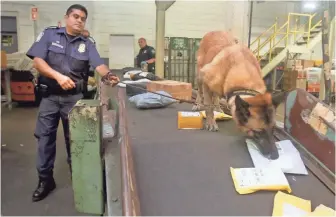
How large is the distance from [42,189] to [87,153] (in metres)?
1.24

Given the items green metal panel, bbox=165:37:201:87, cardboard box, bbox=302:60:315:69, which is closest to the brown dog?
green metal panel, bbox=165:37:201:87

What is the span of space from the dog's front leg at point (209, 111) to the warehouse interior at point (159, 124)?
9 cm

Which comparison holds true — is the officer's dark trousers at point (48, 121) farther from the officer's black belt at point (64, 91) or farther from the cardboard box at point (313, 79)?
the cardboard box at point (313, 79)

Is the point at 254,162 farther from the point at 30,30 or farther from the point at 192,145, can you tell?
the point at 30,30

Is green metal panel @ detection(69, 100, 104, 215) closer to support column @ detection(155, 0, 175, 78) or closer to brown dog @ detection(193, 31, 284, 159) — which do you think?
brown dog @ detection(193, 31, 284, 159)

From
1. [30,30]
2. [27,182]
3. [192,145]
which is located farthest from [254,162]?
[30,30]

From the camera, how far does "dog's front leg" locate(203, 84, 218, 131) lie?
86.8 inches

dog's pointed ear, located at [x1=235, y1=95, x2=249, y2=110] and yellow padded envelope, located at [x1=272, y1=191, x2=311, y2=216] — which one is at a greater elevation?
dog's pointed ear, located at [x1=235, y1=95, x2=249, y2=110]

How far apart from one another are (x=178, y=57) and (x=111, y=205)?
A: 905cm

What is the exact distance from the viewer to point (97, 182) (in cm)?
169

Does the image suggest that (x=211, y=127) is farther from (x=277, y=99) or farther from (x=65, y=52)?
(x=65, y=52)

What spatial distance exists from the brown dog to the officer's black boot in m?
1.49

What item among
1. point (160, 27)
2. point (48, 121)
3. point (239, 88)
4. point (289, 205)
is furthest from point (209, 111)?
point (160, 27)

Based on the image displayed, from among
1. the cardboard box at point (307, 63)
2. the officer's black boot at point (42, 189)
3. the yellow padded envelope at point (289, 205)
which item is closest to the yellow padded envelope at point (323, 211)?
the yellow padded envelope at point (289, 205)
